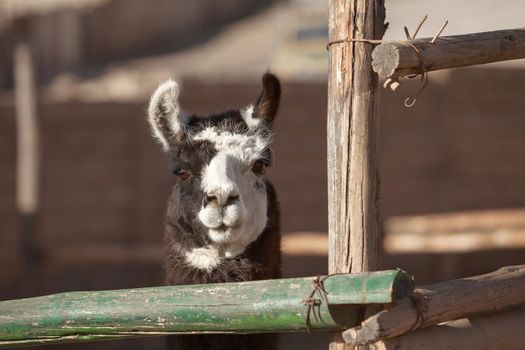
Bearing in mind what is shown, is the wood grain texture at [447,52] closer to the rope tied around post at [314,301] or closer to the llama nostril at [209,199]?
the rope tied around post at [314,301]

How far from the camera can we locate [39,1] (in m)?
30.2

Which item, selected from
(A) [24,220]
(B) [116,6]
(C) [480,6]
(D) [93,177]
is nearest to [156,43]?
(B) [116,6]

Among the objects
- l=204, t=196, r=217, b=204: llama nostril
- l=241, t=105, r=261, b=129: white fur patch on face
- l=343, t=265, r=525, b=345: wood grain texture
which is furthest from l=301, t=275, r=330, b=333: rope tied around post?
l=241, t=105, r=261, b=129: white fur patch on face

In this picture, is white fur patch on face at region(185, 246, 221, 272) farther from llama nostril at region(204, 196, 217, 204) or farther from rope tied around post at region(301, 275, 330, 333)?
rope tied around post at region(301, 275, 330, 333)

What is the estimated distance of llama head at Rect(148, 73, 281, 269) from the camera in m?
4.28

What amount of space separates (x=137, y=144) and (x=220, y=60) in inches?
757

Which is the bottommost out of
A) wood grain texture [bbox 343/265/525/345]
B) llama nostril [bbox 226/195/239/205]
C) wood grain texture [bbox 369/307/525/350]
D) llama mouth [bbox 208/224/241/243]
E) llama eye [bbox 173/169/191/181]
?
wood grain texture [bbox 369/307/525/350]

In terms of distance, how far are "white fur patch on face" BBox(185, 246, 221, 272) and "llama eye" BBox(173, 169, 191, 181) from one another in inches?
13.2

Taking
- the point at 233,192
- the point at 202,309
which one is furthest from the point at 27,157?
the point at 202,309

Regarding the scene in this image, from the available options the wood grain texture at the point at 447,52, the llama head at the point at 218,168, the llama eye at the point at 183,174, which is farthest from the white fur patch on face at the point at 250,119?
the wood grain texture at the point at 447,52

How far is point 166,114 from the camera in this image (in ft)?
15.4

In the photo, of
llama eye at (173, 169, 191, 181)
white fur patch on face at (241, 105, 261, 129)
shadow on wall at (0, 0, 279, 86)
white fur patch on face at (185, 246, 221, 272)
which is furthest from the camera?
shadow on wall at (0, 0, 279, 86)

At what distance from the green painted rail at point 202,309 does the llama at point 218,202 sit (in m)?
0.56

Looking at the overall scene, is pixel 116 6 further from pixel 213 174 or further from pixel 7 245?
pixel 213 174
